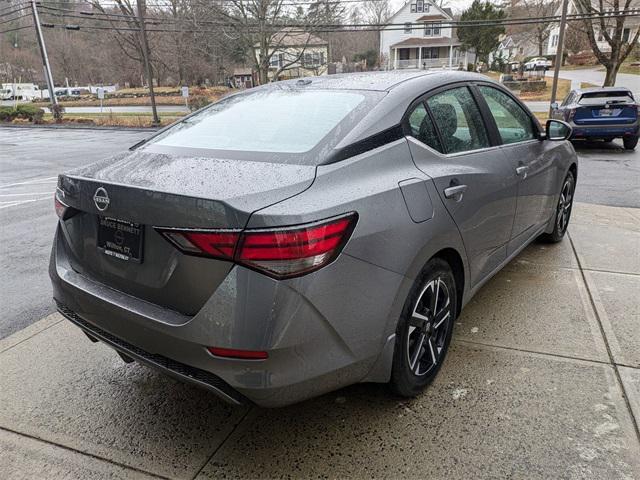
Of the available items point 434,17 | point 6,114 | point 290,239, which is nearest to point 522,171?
point 290,239

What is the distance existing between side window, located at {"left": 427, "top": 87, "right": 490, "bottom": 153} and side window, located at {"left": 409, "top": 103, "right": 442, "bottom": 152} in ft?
0.24

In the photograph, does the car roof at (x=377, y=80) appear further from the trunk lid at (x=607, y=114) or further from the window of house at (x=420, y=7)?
the window of house at (x=420, y=7)

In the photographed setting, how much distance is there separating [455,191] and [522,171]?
3.62ft

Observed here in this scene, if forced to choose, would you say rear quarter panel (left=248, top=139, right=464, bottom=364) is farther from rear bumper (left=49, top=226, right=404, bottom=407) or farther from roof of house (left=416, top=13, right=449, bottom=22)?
roof of house (left=416, top=13, right=449, bottom=22)

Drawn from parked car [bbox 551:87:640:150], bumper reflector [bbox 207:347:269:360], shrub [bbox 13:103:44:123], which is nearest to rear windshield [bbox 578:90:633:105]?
parked car [bbox 551:87:640:150]

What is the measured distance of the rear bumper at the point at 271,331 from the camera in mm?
1748

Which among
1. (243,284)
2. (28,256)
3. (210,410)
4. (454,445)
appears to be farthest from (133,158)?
(28,256)

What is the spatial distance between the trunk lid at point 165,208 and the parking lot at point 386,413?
768 millimetres

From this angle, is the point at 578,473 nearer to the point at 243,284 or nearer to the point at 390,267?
the point at 390,267

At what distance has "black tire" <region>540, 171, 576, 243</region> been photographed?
4.56m

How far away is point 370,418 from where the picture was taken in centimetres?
241

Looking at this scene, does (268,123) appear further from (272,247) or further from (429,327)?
(429,327)

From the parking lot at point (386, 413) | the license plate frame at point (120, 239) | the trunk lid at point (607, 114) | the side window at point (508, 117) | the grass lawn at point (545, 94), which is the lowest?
the grass lawn at point (545, 94)

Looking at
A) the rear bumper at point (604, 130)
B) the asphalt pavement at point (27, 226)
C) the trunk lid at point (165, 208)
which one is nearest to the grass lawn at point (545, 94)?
the rear bumper at point (604, 130)
